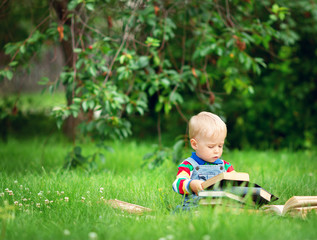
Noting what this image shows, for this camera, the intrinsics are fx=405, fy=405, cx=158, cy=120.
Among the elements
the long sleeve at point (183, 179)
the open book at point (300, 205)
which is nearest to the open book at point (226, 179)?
the long sleeve at point (183, 179)

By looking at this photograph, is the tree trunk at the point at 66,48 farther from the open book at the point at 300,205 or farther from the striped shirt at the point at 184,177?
the open book at the point at 300,205

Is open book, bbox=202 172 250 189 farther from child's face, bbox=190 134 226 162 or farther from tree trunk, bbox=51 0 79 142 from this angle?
tree trunk, bbox=51 0 79 142

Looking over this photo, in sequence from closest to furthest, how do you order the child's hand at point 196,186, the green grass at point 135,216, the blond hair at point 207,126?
the green grass at point 135,216 → the child's hand at point 196,186 → the blond hair at point 207,126

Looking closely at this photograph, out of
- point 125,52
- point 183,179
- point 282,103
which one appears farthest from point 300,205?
point 282,103

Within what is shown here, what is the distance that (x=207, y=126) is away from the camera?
2828mm

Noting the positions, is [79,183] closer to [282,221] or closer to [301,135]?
[282,221]

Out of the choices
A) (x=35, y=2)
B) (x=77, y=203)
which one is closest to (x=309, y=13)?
(x=35, y=2)

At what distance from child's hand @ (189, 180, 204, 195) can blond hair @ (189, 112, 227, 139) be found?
13.2 inches

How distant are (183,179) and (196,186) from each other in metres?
0.13

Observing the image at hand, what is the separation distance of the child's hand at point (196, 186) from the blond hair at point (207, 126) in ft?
1.10

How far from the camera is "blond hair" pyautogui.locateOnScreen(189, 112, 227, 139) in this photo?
281 centimetres

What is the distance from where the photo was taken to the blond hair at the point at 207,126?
281cm

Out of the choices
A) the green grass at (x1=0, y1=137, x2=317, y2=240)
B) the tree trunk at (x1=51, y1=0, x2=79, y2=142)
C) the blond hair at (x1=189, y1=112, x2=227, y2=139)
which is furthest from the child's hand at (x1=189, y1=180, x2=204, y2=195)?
the tree trunk at (x1=51, y1=0, x2=79, y2=142)

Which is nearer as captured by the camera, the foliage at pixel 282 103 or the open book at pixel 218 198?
the open book at pixel 218 198
